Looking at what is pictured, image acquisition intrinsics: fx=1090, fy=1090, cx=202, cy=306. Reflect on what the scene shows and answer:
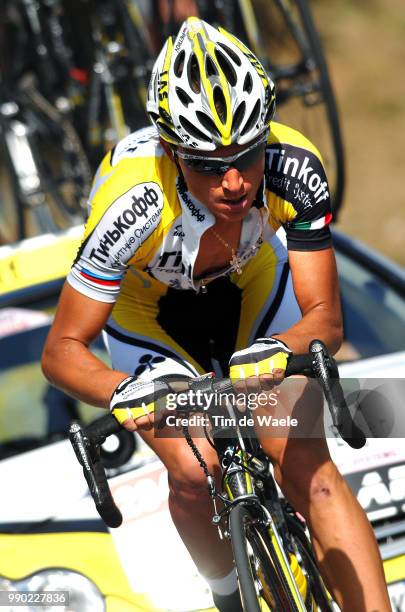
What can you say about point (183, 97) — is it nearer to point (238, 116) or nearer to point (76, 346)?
point (238, 116)

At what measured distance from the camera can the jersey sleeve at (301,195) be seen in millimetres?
3225

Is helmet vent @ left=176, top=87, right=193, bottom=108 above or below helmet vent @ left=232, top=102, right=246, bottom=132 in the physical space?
above

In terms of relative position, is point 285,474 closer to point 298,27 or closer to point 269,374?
point 269,374

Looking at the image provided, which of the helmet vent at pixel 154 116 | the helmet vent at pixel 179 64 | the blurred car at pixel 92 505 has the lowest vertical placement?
the blurred car at pixel 92 505

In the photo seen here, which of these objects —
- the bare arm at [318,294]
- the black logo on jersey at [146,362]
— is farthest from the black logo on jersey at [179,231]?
the black logo on jersey at [146,362]

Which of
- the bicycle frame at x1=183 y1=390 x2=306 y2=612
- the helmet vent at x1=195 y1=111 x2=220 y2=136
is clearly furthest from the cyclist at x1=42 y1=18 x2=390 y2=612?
the bicycle frame at x1=183 y1=390 x2=306 y2=612

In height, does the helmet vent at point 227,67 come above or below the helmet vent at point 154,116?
above

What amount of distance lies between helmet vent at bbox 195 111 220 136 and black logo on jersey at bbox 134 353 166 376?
2.72 ft

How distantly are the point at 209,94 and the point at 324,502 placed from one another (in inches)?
46.0

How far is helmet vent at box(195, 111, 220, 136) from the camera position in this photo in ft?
9.70

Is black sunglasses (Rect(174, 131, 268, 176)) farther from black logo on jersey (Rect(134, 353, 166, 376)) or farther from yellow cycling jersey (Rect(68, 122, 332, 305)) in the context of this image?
black logo on jersey (Rect(134, 353, 166, 376))

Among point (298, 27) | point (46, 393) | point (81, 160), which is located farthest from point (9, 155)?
point (46, 393)

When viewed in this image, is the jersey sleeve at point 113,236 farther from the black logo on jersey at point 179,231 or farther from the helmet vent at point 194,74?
the helmet vent at point 194,74

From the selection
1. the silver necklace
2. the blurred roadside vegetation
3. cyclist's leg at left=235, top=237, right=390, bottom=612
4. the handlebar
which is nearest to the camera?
the handlebar
